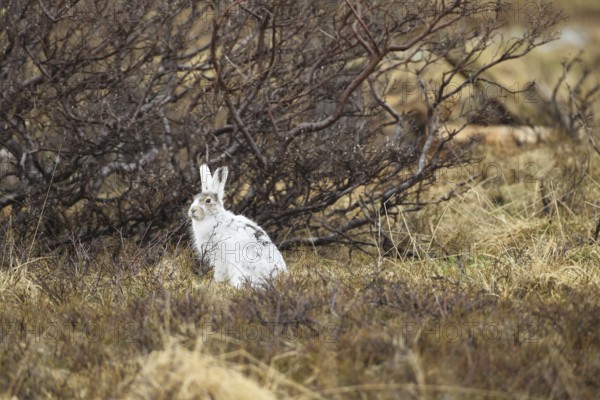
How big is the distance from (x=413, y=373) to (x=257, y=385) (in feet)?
2.35

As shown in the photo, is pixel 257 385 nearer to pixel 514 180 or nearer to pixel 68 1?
pixel 68 1

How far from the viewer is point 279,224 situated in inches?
284

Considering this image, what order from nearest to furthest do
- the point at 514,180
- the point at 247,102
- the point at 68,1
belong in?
the point at 68,1, the point at 247,102, the point at 514,180

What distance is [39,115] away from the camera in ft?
22.1

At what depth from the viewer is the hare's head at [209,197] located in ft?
19.0

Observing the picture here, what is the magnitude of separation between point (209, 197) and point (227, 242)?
39cm

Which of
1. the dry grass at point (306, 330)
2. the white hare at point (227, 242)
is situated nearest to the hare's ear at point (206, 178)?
the white hare at point (227, 242)

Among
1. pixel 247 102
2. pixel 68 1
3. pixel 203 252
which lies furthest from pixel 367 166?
pixel 68 1

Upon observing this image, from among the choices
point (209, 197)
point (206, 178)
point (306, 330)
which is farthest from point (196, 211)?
point (306, 330)

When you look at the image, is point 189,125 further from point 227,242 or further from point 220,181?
point 227,242

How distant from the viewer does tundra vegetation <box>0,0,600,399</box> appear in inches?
147

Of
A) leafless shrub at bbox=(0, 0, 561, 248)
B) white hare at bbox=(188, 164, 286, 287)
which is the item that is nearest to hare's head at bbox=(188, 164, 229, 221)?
white hare at bbox=(188, 164, 286, 287)

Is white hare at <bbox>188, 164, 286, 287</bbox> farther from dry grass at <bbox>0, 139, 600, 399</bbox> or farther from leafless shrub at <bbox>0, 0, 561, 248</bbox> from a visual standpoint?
leafless shrub at <bbox>0, 0, 561, 248</bbox>

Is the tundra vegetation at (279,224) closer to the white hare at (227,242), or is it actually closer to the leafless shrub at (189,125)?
the leafless shrub at (189,125)
